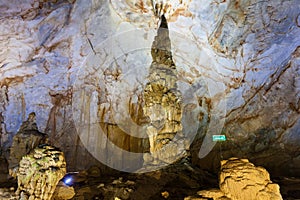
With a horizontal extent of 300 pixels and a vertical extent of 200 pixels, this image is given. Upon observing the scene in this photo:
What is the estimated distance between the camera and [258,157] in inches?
316

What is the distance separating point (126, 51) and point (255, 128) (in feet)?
16.9

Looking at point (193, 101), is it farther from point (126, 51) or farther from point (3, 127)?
point (3, 127)

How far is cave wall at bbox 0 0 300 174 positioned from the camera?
24.3 ft

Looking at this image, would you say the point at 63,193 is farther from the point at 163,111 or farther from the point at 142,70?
the point at 142,70

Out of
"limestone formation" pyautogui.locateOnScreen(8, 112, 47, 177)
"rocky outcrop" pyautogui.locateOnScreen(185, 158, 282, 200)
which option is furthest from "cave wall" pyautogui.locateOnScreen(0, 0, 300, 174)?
"rocky outcrop" pyautogui.locateOnScreen(185, 158, 282, 200)

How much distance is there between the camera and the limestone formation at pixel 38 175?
3.77 meters

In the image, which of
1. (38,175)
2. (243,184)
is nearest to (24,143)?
(38,175)

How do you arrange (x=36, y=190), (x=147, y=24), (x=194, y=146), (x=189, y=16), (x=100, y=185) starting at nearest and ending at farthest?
(x=36, y=190), (x=100, y=185), (x=189, y=16), (x=147, y=24), (x=194, y=146)

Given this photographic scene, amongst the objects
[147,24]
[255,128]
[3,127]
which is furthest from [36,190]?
[255,128]

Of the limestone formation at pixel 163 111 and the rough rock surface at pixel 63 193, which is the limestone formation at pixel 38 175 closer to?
the rough rock surface at pixel 63 193

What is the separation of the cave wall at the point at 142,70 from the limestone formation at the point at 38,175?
4.47 meters

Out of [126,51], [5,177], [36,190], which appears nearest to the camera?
[36,190]

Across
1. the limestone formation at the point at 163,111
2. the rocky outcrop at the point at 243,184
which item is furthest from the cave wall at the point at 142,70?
the rocky outcrop at the point at 243,184

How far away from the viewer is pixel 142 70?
9.15 meters
